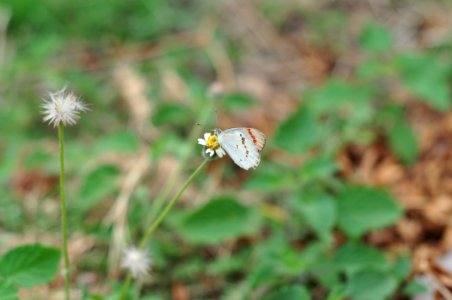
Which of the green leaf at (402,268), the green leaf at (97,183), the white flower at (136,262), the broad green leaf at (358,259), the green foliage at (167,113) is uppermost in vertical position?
the green foliage at (167,113)

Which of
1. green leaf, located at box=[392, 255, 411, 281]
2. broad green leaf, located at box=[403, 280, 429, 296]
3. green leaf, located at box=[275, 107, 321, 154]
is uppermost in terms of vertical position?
green leaf, located at box=[275, 107, 321, 154]

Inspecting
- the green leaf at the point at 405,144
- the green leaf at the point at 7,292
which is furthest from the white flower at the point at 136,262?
the green leaf at the point at 405,144

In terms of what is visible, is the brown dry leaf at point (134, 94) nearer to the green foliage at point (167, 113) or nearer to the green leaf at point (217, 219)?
the green foliage at point (167, 113)

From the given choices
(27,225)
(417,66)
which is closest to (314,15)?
(417,66)

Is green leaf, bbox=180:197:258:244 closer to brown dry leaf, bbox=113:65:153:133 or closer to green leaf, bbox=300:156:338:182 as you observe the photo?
green leaf, bbox=300:156:338:182

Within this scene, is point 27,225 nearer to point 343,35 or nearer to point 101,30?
point 101,30

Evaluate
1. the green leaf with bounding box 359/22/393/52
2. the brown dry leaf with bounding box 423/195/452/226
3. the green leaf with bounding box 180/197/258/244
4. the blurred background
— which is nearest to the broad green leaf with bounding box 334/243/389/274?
the blurred background

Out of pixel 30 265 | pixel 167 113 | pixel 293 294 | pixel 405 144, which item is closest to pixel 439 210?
pixel 405 144
